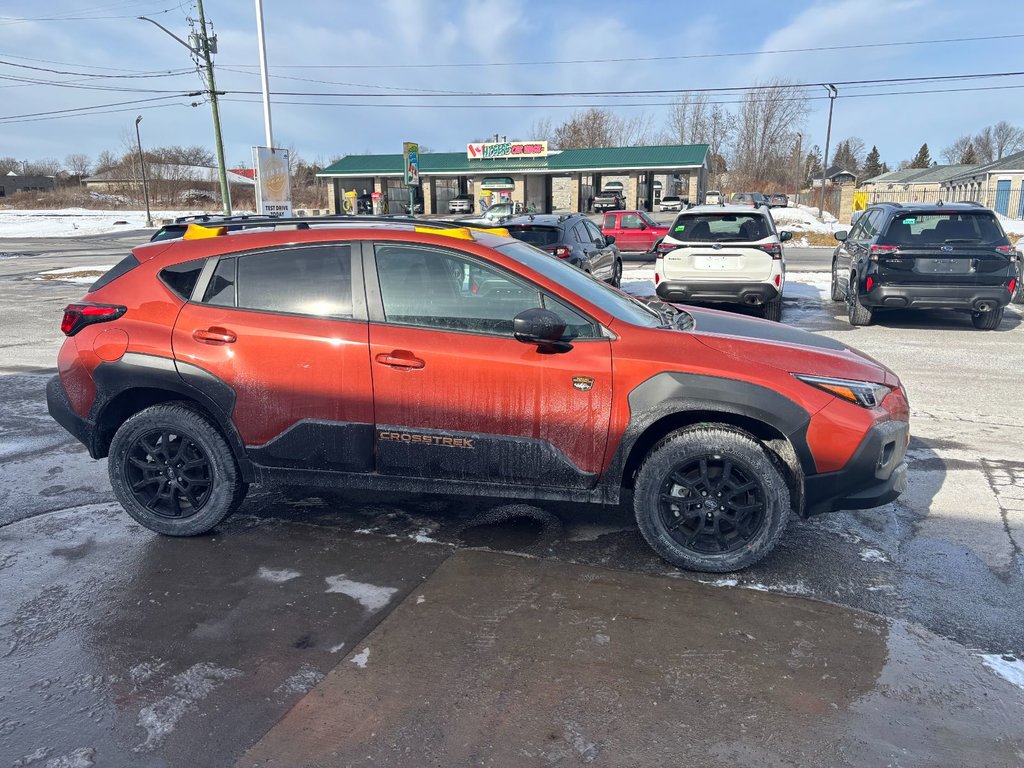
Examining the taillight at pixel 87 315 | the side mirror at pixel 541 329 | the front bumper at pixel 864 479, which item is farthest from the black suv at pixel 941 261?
the taillight at pixel 87 315

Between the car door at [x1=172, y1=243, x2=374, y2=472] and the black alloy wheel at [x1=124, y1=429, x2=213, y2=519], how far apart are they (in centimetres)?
35

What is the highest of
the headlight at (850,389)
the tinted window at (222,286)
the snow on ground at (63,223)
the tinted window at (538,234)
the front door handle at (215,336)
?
the snow on ground at (63,223)

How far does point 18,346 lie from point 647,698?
400 inches

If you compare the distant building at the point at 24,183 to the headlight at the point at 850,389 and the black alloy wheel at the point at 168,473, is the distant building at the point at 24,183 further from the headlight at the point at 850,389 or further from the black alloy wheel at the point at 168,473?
the headlight at the point at 850,389

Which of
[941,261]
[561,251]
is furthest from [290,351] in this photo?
[941,261]

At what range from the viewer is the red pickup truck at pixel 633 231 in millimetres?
23172

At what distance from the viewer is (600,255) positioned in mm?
12773

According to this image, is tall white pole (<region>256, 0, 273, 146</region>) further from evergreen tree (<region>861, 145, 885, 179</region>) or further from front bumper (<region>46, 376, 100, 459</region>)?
evergreen tree (<region>861, 145, 885, 179</region>)

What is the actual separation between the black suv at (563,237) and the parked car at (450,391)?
264 inches

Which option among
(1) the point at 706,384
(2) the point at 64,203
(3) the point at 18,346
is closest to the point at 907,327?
(1) the point at 706,384

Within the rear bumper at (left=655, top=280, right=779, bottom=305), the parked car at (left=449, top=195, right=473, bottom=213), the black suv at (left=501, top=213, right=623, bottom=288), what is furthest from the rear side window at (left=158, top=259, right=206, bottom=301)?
the parked car at (left=449, top=195, right=473, bottom=213)

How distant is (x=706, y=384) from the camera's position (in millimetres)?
3658

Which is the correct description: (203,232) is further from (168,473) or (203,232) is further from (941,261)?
(941,261)

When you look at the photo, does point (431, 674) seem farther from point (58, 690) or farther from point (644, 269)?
point (644, 269)
